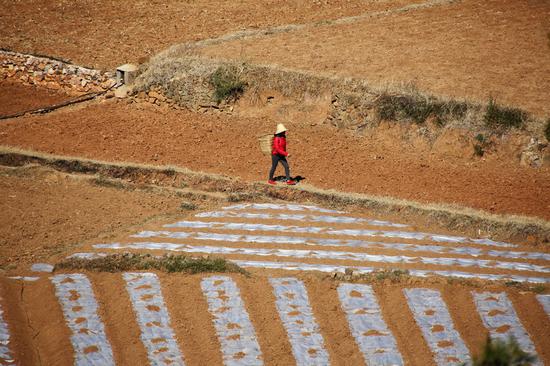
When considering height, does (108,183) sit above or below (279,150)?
below

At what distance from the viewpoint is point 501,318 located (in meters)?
12.8

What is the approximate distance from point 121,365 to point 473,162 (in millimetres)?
11262

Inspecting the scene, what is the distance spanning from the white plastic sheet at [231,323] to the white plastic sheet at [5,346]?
3240 millimetres

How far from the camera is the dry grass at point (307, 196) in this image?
617 inches

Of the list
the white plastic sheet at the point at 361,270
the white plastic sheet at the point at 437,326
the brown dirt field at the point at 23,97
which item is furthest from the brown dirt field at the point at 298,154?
the white plastic sheet at the point at 437,326

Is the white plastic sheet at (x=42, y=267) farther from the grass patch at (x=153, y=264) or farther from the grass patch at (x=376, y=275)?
the grass patch at (x=376, y=275)

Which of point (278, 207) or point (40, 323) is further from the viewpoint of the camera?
point (278, 207)

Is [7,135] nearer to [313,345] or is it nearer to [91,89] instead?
[91,89]

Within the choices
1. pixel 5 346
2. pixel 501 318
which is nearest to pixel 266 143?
pixel 501 318

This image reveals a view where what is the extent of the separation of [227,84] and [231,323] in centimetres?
1081

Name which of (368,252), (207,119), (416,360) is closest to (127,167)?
(207,119)

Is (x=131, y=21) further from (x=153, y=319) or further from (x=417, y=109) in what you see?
(x=153, y=319)

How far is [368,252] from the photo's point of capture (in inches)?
576

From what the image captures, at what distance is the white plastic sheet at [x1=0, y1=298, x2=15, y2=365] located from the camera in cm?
1147
